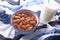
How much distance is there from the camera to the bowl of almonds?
55 cm

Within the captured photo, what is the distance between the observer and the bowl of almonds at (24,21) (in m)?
0.55

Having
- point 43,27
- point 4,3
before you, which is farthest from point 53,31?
point 4,3

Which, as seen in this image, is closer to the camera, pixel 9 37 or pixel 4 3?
pixel 9 37

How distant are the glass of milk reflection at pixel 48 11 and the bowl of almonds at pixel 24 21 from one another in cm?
5

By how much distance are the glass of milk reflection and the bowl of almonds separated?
5 cm

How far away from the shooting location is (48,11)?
0.60 m

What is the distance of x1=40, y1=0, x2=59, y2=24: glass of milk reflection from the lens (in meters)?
0.58

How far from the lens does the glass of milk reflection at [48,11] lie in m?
0.58

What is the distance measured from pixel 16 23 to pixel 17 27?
2 cm

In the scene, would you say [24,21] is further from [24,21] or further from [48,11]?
[48,11]

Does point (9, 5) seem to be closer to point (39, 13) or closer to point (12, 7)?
point (12, 7)

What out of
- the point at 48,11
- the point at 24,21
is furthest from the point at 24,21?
the point at 48,11

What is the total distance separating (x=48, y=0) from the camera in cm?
59

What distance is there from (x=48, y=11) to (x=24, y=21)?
0.11 meters
